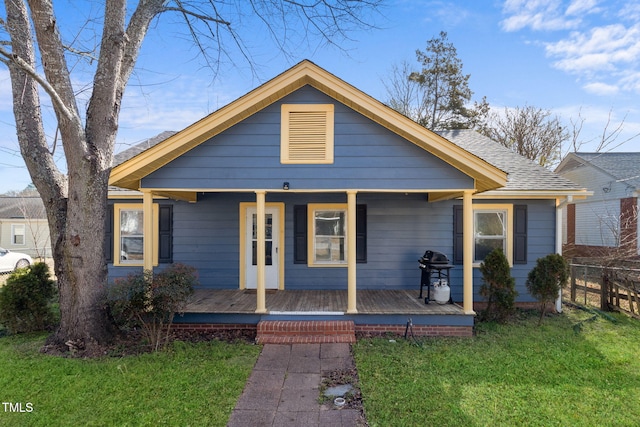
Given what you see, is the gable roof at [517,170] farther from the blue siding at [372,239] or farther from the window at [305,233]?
the window at [305,233]

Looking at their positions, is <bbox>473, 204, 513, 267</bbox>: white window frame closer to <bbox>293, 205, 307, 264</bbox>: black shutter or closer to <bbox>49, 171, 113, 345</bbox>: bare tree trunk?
<bbox>293, 205, 307, 264</bbox>: black shutter

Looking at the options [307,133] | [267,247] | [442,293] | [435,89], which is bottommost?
[442,293]

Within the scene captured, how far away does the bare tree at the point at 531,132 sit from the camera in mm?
20922

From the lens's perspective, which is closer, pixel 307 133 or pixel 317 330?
pixel 317 330

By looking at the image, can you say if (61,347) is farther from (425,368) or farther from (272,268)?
(425,368)

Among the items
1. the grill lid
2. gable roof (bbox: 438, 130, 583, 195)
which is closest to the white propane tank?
the grill lid

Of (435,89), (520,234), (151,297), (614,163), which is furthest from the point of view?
(435,89)

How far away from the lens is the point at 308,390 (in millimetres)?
3988

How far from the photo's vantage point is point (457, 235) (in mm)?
7602

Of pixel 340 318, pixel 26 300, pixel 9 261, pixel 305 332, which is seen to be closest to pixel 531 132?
pixel 340 318

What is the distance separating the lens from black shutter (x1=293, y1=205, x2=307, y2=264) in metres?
7.76

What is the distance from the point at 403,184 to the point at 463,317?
2.57 metres

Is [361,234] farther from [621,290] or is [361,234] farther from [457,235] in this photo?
[621,290]

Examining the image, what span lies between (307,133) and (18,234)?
79.1 feet
